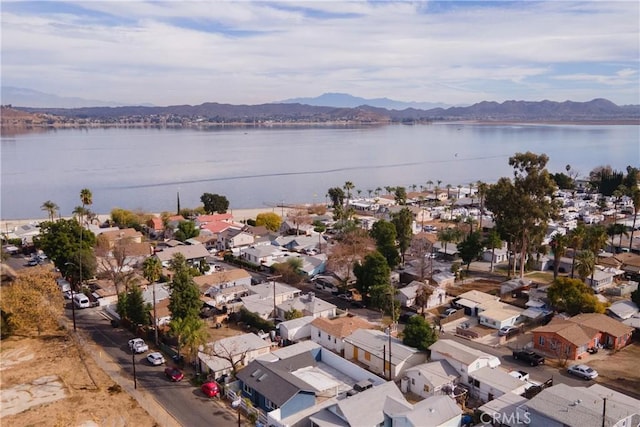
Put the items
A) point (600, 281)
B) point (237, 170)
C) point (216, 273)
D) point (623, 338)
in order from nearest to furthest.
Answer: point (623, 338)
point (600, 281)
point (216, 273)
point (237, 170)

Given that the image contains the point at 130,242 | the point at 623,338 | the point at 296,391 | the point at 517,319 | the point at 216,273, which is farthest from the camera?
the point at 130,242

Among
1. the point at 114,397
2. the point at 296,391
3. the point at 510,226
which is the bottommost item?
the point at 114,397

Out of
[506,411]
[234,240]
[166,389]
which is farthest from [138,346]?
[234,240]

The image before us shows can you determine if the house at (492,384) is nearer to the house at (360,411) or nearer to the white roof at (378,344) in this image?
the white roof at (378,344)

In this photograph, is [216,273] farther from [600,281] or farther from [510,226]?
[600,281]

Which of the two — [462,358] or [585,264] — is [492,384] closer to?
[462,358]

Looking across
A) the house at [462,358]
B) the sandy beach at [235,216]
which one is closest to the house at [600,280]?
the house at [462,358]

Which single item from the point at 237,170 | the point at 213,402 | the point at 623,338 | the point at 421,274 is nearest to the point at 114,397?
the point at 213,402

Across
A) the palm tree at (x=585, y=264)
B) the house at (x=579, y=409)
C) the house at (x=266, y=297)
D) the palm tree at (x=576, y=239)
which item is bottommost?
the house at (x=266, y=297)
